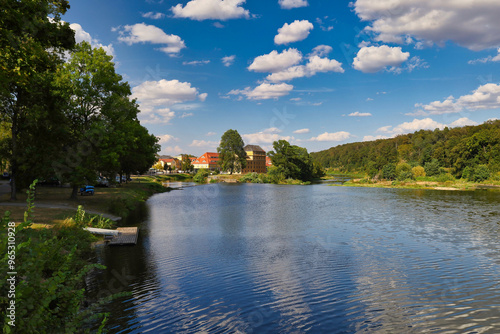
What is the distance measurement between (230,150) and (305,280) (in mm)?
128927

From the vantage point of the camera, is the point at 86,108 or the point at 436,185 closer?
the point at 86,108

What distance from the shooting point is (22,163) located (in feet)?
86.2

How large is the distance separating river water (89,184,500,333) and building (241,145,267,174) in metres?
149

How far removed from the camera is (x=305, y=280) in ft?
44.6

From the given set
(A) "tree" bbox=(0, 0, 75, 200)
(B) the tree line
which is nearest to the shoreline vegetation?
(B) the tree line

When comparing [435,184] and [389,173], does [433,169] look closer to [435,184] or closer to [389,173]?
[389,173]

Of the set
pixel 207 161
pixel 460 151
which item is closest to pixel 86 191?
pixel 460 151

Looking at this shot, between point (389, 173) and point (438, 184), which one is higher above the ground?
point (389, 173)

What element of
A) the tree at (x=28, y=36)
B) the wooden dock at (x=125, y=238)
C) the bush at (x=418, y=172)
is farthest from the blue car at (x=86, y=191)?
the bush at (x=418, y=172)

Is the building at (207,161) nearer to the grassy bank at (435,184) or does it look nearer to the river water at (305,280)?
the grassy bank at (435,184)

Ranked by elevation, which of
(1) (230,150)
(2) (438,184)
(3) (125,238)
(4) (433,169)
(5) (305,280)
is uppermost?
(1) (230,150)

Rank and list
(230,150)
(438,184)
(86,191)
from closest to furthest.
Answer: (86,191) < (438,184) < (230,150)

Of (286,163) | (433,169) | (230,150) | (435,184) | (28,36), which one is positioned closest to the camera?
(28,36)

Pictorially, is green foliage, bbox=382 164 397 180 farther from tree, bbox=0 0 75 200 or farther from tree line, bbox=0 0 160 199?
tree, bbox=0 0 75 200
